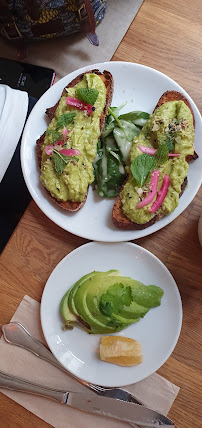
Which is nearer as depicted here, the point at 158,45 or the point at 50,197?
the point at 50,197

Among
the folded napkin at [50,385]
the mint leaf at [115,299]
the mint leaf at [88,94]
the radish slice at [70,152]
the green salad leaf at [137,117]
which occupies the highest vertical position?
the mint leaf at [88,94]

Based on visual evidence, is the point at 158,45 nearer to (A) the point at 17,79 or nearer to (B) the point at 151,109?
(B) the point at 151,109

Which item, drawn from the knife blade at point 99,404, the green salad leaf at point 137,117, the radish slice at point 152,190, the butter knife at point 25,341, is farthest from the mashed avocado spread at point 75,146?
the knife blade at point 99,404

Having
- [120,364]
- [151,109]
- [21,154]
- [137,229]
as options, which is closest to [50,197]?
[21,154]

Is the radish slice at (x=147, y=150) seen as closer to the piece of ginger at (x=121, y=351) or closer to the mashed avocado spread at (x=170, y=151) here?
the mashed avocado spread at (x=170, y=151)

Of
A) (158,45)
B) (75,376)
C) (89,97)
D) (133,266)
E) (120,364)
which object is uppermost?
(158,45)

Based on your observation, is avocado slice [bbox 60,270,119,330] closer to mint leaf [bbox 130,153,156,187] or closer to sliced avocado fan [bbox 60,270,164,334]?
sliced avocado fan [bbox 60,270,164,334]

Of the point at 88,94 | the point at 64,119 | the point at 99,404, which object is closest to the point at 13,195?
the point at 64,119
